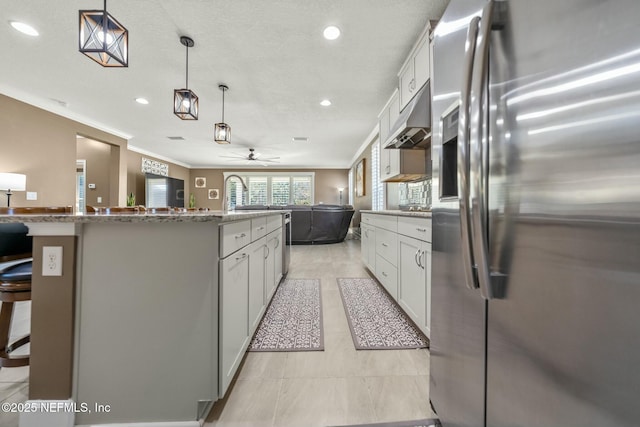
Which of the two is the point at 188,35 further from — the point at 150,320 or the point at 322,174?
the point at 322,174

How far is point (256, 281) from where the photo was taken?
1.62 meters

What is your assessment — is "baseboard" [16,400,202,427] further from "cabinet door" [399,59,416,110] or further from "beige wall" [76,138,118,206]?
"beige wall" [76,138,118,206]

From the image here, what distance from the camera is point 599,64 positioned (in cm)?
39

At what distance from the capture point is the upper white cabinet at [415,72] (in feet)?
7.08

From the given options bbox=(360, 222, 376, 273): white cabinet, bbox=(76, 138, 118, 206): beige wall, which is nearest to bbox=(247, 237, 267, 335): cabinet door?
bbox=(360, 222, 376, 273): white cabinet

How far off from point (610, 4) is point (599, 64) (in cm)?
9

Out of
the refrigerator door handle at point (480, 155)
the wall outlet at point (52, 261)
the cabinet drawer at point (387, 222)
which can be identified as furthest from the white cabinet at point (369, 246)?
the wall outlet at point (52, 261)

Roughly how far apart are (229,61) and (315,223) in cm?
365

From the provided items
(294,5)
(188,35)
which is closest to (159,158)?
(188,35)

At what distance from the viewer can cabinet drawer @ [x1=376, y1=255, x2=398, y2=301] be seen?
6.91 ft

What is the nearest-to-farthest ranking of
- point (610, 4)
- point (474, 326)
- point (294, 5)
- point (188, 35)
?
1. point (610, 4)
2. point (474, 326)
3. point (294, 5)
4. point (188, 35)

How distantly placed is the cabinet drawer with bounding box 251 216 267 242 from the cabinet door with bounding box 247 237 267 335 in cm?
4

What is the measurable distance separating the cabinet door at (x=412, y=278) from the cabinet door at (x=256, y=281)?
1.07 metres

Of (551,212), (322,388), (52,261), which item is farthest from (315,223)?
(551,212)
